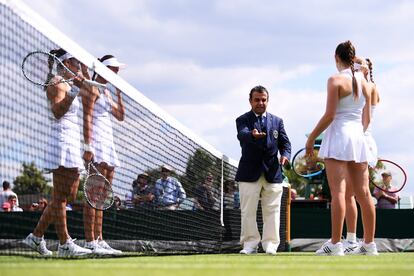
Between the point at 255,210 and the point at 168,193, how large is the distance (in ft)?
4.84

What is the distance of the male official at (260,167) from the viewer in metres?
9.70

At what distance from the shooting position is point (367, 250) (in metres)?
8.47

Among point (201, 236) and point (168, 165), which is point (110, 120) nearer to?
point (168, 165)

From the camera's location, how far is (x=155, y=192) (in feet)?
37.3

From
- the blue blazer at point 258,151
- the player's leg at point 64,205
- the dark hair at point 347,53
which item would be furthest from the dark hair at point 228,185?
the player's leg at point 64,205

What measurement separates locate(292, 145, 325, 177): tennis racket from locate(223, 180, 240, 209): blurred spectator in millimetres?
2551

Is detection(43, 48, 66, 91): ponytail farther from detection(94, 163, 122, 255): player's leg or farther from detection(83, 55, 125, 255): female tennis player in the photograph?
detection(94, 163, 122, 255): player's leg

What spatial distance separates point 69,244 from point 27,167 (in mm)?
1748

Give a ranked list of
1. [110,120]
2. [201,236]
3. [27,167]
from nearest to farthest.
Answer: [110,120], [27,167], [201,236]

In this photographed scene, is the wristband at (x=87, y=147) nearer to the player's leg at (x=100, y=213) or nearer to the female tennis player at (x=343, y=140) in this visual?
the player's leg at (x=100, y=213)

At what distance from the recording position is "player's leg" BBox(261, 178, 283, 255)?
9.86 metres

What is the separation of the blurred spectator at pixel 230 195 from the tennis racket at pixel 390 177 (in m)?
2.26

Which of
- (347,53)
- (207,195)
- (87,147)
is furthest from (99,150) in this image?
(207,195)

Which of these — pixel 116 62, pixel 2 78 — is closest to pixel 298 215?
pixel 116 62
